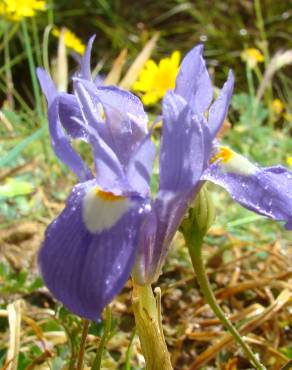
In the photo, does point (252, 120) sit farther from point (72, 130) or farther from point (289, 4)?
point (289, 4)

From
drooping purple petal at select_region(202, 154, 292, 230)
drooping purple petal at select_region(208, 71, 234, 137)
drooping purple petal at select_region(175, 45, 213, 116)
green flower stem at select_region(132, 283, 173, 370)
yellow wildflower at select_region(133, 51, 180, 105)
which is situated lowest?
yellow wildflower at select_region(133, 51, 180, 105)

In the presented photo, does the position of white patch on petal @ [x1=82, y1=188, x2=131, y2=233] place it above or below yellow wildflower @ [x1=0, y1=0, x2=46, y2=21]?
above

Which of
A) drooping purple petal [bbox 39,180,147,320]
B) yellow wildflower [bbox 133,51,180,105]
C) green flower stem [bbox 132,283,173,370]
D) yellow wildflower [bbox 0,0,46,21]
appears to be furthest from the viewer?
yellow wildflower [bbox 133,51,180,105]

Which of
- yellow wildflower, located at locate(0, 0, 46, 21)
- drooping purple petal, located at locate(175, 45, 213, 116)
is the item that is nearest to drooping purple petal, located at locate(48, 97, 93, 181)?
drooping purple petal, located at locate(175, 45, 213, 116)

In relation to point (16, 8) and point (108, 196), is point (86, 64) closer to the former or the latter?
point (108, 196)

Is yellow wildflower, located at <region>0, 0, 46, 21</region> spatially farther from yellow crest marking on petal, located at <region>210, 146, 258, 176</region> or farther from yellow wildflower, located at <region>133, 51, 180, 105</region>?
yellow crest marking on petal, located at <region>210, 146, 258, 176</region>

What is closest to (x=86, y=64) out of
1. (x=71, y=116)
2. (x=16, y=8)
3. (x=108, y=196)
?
(x=71, y=116)

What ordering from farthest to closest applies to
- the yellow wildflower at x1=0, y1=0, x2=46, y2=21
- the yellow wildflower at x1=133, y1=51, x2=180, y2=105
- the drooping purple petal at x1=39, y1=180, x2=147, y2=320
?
the yellow wildflower at x1=133, y1=51, x2=180, y2=105, the yellow wildflower at x1=0, y1=0, x2=46, y2=21, the drooping purple petal at x1=39, y1=180, x2=147, y2=320
